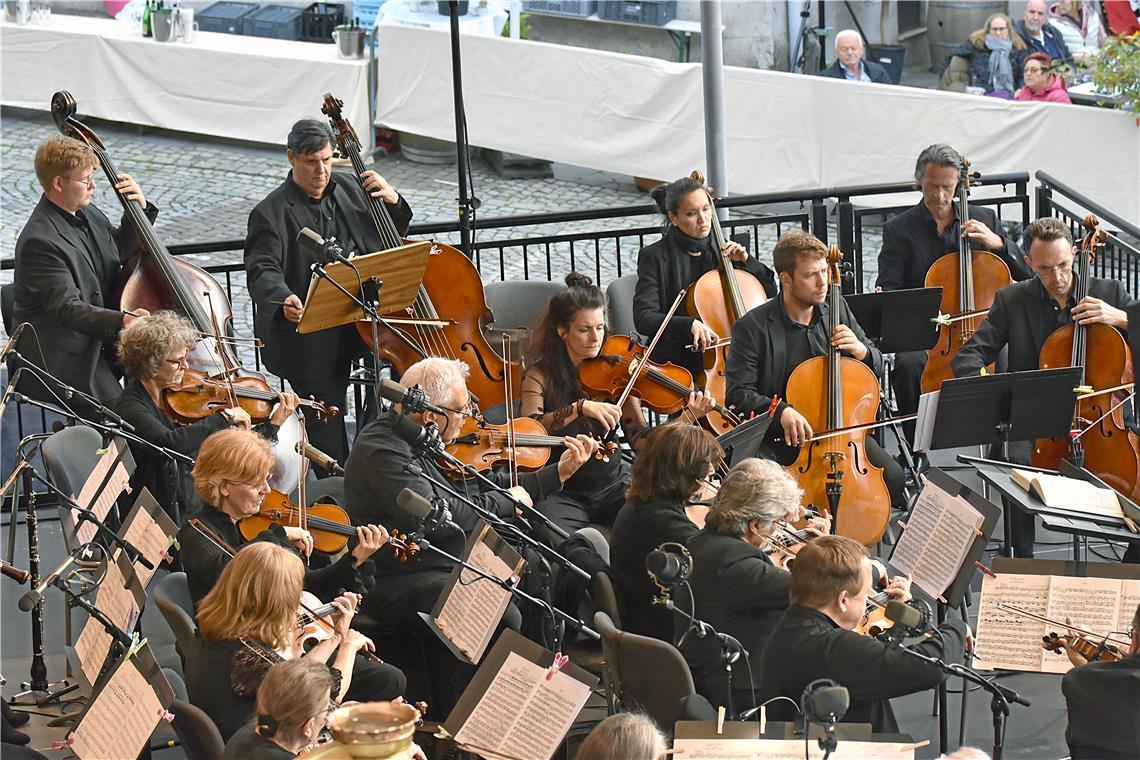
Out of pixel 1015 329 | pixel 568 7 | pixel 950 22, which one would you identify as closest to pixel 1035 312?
pixel 1015 329

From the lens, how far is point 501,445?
18.1 ft

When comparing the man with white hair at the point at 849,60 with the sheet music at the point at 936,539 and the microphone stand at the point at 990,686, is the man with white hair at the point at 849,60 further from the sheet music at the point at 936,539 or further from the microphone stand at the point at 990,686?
the microphone stand at the point at 990,686

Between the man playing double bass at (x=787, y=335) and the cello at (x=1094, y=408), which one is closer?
the cello at (x=1094, y=408)

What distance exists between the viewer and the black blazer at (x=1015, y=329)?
6.10m

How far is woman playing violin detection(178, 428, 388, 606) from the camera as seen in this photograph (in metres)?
4.54

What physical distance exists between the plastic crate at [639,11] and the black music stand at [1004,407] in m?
7.81

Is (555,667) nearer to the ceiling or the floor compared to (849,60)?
nearer to the floor

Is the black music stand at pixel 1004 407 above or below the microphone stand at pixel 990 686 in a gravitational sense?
above

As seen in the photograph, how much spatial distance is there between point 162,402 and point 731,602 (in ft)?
7.49

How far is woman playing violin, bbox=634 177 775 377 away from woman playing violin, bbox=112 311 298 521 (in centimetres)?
174

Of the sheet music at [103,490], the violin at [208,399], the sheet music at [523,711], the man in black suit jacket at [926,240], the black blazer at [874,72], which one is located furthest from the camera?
the black blazer at [874,72]

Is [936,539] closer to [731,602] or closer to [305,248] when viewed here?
[731,602]

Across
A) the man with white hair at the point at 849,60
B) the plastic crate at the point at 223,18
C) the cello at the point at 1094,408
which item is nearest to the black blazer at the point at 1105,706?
the cello at the point at 1094,408

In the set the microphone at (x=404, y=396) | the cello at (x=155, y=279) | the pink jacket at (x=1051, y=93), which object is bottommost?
the microphone at (x=404, y=396)
